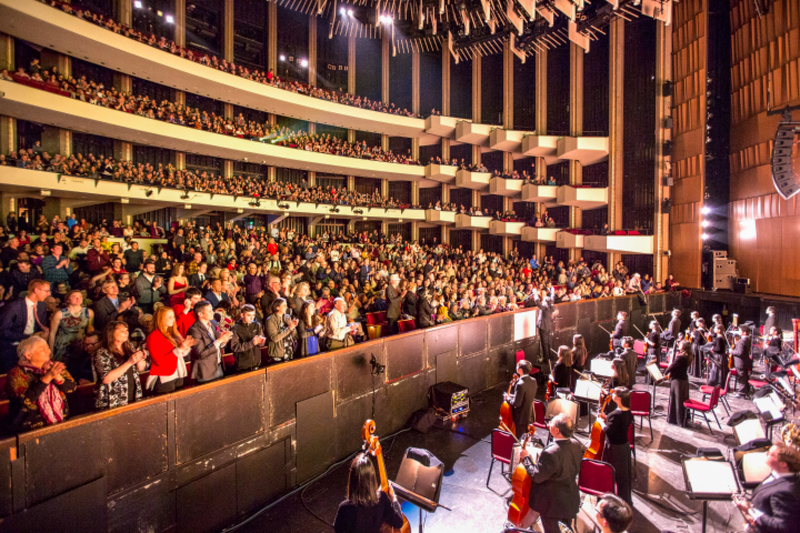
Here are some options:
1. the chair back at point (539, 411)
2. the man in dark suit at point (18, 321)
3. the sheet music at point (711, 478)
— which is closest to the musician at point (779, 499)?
the sheet music at point (711, 478)

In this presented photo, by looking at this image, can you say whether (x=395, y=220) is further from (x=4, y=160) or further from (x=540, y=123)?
(x=4, y=160)

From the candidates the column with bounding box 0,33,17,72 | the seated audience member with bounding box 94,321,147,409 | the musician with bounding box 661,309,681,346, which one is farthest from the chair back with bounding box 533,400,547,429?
the column with bounding box 0,33,17,72

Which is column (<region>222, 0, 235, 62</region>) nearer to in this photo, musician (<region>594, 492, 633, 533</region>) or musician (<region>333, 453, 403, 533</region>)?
musician (<region>333, 453, 403, 533</region>)

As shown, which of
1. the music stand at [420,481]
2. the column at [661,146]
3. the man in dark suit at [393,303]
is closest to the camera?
the music stand at [420,481]

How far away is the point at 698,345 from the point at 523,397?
654 centimetres

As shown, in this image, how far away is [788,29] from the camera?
12984 millimetres

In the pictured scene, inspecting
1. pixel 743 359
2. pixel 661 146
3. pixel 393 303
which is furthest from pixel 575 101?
pixel 393 303

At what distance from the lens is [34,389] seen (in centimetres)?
294

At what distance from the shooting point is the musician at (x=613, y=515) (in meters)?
2.52

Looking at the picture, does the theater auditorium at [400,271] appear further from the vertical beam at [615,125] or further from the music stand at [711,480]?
the vertical beam at [615,125]

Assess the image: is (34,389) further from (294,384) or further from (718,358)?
(718,358)

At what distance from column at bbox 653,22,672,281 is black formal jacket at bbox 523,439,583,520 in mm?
17138

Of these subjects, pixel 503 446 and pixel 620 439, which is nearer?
pixel 620 439

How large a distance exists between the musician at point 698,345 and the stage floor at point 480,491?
291 cm
